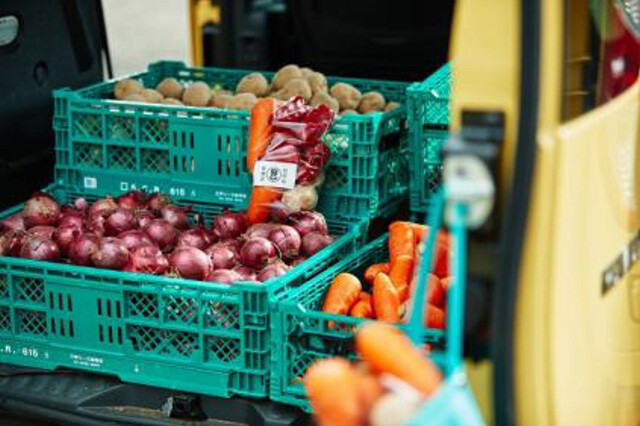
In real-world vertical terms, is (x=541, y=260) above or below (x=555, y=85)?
below

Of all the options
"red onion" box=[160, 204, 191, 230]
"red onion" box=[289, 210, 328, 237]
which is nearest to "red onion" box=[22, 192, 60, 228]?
"red onion" box=[160, 204, 191, 230]

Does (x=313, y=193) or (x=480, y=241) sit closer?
(x=480, y=241)

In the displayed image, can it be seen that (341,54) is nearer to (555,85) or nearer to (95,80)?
(95,80)

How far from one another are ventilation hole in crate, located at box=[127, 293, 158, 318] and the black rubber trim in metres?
1.57

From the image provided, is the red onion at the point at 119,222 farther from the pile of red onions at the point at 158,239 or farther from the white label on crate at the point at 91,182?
the white label on crate at the point at 91,182

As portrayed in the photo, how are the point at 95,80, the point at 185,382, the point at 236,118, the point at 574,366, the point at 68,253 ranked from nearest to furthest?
the point at 574,366, the point at 185,382, the point at 68,253, the point at 236,118, the point at 95,80

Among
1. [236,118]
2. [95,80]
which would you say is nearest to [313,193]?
[236,118]

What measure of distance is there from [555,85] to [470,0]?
8.4 inches

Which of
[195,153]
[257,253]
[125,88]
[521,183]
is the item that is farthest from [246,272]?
[521,183]

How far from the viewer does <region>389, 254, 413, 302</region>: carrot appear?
3.73 meters

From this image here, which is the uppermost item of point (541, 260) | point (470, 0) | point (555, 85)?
point (470, 0)

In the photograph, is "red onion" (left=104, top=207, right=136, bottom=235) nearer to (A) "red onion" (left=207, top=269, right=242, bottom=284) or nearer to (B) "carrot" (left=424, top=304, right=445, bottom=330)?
(A) "red onion" (left=207, top=269, right=242, bottom=284)

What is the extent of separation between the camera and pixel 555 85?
2312 mm

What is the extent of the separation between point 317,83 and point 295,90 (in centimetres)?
14
